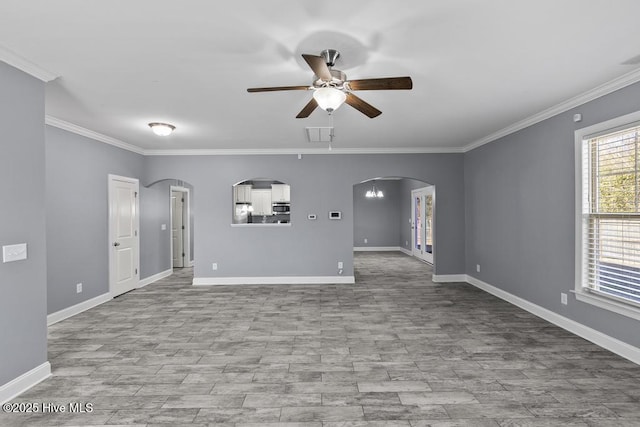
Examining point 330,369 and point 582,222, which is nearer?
point 330,369

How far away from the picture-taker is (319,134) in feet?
16.9

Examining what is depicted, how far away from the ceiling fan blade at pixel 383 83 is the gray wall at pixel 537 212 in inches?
91.6

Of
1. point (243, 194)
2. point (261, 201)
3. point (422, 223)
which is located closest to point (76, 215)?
point (243, 194)

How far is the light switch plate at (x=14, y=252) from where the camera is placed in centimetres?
247

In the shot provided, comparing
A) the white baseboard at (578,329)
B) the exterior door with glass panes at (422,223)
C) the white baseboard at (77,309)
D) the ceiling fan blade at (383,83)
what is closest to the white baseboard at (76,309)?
the white baseboard at (77,309)

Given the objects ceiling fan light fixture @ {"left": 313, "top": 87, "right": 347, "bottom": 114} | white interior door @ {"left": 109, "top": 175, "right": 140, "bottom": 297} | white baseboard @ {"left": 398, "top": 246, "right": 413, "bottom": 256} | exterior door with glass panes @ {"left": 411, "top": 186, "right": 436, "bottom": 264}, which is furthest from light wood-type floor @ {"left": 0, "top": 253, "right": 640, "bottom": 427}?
Result: white baseboard @ {"left": 398, "top": 246, "right": 413, "bottom": 256}

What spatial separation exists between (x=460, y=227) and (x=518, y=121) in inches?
96.4

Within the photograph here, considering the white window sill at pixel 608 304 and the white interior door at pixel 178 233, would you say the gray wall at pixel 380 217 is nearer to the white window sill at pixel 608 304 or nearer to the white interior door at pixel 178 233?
the white interior door at pixel 178 233

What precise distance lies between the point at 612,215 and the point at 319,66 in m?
3.25

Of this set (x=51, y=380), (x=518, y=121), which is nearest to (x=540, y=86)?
(x=518, y=121)

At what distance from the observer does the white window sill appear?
3018mm

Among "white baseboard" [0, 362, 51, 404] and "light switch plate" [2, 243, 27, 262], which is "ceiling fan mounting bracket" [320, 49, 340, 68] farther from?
"white baseboard" [0, 362, 51, 404]

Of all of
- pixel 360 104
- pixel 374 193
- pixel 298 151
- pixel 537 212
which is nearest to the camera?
pixel 360 104

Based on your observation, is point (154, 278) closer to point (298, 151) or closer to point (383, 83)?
point (298, 151)
